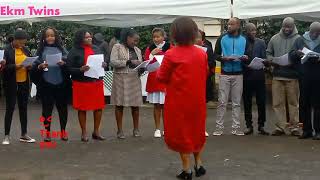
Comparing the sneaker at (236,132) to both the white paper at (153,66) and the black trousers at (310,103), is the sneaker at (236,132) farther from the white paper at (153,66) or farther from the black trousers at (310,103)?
the white paper at (153,66)

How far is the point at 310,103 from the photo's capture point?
30.3 feet

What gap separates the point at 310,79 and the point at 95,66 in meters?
3.33

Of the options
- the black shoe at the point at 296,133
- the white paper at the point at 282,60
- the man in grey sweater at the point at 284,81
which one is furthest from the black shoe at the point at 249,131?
the white paper at the point at 282,60

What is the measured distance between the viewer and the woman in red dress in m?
6.64

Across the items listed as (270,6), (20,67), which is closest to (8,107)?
(20,67)

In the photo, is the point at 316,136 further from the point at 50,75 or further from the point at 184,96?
the point at 50,75

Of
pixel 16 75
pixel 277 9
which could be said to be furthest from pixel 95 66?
pixel 277 9

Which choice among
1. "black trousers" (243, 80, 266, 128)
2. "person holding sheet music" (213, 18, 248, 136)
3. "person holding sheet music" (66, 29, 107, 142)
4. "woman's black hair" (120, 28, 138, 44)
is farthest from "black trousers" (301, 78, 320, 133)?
"person holding sheet music" (66, 29, 107, 142)

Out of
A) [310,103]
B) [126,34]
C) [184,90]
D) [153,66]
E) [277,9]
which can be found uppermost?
[277,9]

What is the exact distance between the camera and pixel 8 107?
8.98m

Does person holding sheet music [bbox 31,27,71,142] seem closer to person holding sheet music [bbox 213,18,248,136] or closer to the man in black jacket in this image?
person holding sheet music [bbox 213,18,248,136]

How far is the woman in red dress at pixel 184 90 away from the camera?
6.64 meters

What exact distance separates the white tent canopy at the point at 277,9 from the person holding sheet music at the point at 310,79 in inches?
14.4

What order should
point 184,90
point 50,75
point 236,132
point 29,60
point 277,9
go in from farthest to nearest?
point 236,132
point 277,9
point 50,75
point 29,60
point 184,90
